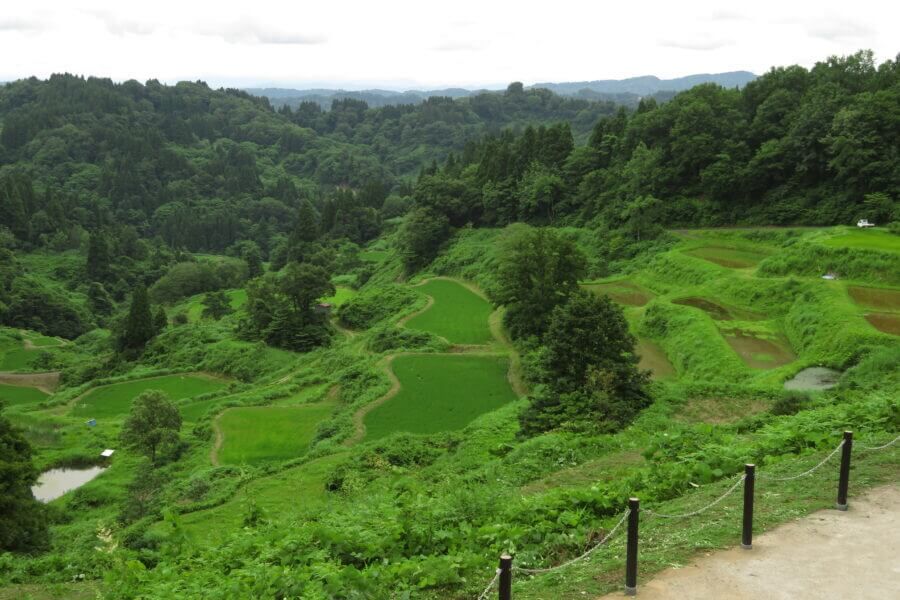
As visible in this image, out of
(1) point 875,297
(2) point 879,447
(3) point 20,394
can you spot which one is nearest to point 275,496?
(2) point 879,447

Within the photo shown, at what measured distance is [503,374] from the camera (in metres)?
30.9

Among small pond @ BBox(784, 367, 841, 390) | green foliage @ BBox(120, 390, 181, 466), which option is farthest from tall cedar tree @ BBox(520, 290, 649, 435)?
green foliage @ BBox(120, 390, 181, 466)

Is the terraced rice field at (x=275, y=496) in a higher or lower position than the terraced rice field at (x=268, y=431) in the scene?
higher

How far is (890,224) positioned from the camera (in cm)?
3794

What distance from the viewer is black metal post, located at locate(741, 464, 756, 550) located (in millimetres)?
7859

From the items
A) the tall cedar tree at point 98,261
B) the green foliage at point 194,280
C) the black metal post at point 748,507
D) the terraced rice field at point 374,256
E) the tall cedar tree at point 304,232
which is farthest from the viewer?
the tall cedar tree at point 98,261

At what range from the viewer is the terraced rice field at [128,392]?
37.7 meters

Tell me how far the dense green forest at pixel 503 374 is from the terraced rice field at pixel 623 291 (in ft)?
0.91

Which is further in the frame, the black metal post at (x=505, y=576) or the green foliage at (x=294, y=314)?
the green foliage at (x=294, y=314)

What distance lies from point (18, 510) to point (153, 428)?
9784 mm

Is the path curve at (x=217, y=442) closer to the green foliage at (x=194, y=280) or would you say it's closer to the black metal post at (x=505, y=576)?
the black metal post at (x=505, y=576)

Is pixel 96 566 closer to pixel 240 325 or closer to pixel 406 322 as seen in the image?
pixel 406 322

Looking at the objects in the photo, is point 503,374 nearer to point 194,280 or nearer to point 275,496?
point 275,496

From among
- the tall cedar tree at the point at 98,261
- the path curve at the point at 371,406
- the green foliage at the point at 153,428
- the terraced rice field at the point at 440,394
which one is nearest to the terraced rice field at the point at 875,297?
the terraced rice field at the point at 440,394
